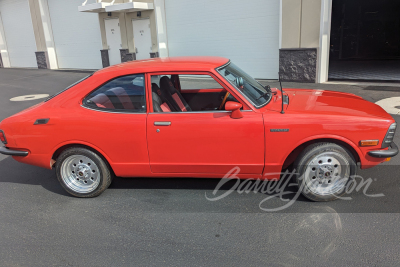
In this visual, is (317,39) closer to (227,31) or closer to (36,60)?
(227,31)

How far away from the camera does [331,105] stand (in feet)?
12.5

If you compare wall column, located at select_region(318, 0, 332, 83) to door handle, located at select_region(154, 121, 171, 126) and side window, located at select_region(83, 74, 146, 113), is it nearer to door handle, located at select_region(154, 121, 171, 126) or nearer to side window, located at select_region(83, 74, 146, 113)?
side window, located at select_region(83, 74, 146, 113)

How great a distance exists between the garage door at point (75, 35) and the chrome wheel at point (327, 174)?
1660 centimetres

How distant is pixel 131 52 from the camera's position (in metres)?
16.6

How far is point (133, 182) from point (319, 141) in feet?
8.21

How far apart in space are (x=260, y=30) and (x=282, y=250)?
1040 cm

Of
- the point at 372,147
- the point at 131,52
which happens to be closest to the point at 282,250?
the point at 372,147

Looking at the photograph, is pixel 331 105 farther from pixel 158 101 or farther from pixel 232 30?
pixel 232 30

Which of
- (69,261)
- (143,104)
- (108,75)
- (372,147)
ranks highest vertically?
(108,75)

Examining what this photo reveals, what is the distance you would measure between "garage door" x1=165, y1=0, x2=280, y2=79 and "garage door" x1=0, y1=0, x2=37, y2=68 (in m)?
11.7

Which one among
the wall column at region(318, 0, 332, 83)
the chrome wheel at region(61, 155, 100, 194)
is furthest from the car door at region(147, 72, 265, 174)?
the wall column at region(318, 0, 332, 83)

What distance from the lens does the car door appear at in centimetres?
362

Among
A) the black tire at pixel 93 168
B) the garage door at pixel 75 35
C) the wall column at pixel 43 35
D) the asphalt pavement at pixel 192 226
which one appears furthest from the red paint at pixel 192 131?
the wall column at pixel 43 35

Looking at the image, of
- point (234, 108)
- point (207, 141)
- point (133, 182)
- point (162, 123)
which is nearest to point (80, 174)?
point (133, 182)
